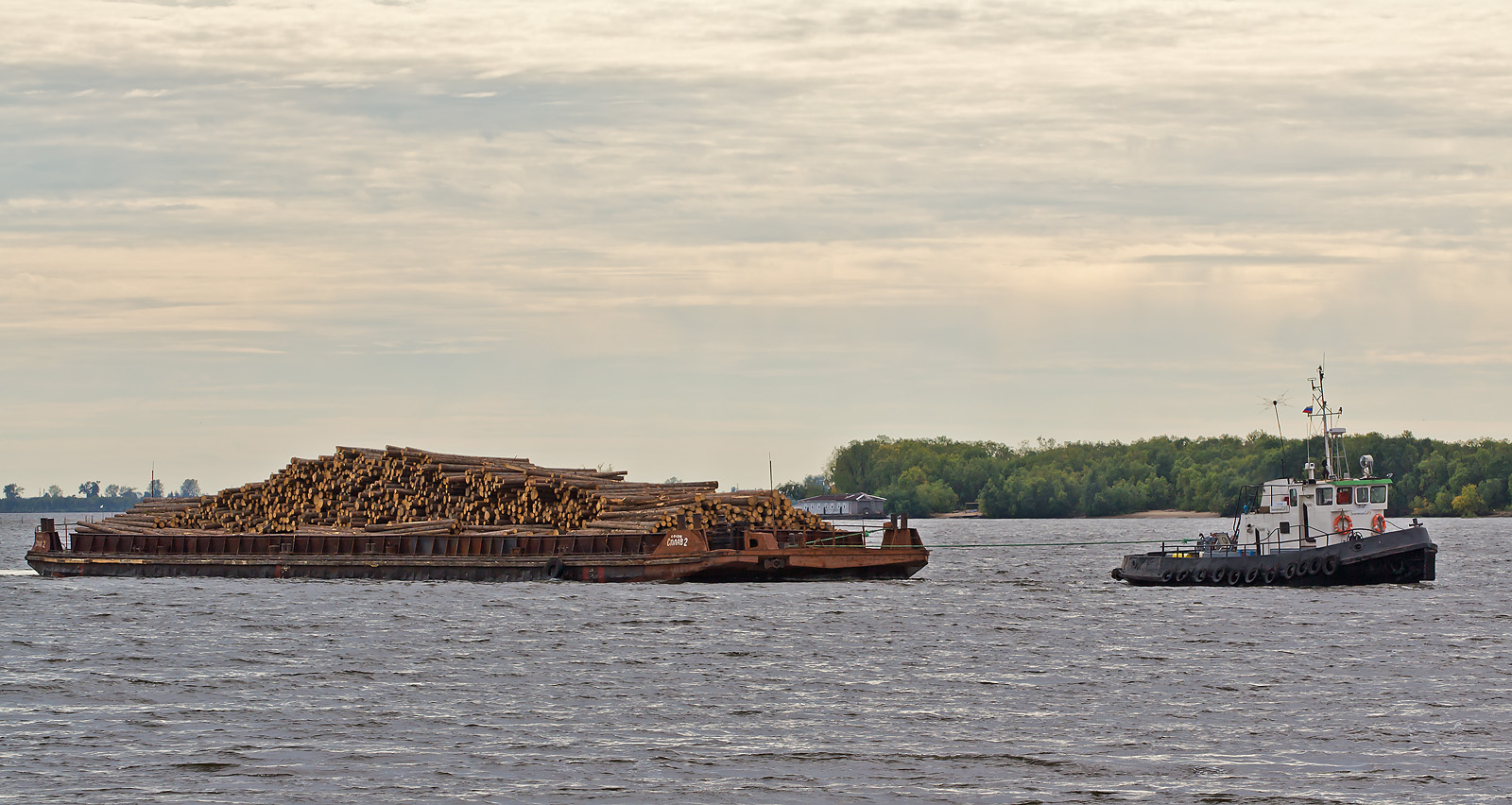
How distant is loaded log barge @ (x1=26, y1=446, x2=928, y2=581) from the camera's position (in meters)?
52.0

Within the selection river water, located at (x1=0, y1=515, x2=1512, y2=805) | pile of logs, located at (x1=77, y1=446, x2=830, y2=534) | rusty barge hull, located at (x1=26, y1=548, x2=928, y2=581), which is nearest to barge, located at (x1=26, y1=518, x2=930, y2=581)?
rusty barge hull, located at (x1=26, y1=548, x2=928, y2=581)

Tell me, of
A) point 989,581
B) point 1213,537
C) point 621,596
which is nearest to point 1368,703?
point 621,596

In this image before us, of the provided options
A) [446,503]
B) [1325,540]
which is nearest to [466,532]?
[446,503]

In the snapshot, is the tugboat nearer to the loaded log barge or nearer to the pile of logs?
the loaded log barge

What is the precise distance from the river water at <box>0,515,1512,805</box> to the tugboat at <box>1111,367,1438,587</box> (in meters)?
2.99

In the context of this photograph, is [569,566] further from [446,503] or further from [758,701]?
[758,701]

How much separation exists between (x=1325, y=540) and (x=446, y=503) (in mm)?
29731

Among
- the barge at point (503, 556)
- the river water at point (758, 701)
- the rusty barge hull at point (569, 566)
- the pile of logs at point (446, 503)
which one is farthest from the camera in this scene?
the pile of logs at point (446, 503)

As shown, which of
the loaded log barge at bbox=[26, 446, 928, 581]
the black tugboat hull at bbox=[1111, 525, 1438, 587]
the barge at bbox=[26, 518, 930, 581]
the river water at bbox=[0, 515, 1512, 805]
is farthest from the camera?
the loaded log barge at bbox=[26, 446, 928, 581]

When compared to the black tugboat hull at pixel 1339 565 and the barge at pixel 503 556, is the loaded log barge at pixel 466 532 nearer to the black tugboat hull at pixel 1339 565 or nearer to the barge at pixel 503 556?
the barge at pixel 503 556

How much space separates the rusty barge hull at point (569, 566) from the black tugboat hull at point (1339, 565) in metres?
9.44

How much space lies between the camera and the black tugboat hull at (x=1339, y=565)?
5106 centimetres

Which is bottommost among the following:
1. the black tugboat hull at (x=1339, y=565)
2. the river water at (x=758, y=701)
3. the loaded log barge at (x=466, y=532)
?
the river water at (x=758, y=701)

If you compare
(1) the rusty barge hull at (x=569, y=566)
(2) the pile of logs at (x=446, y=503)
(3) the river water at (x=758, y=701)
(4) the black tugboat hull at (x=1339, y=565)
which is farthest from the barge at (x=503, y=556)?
(4) the black tugboat hull at (x=1339, y=565)
